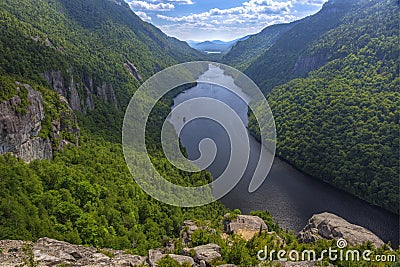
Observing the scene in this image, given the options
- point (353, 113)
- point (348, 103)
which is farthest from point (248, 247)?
point (348, 103)

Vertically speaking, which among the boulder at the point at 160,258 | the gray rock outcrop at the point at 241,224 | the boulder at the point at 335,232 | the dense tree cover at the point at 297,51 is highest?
the dense tree cover at the point at 297,51

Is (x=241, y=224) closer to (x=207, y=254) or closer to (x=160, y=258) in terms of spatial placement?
(x=207, y=254)

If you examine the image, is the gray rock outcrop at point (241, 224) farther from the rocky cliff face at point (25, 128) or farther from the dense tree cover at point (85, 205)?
the rocky cliff face at point (25, 128)

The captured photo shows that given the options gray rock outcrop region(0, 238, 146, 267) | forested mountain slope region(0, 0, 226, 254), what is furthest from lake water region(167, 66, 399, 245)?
gray rock outcrop region(0, 238, 146, 267)

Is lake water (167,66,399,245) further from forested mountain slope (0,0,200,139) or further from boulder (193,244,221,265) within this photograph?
boulder (193,244,221,265)

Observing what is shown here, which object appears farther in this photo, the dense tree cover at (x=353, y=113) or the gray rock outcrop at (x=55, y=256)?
the dense tree cover at (x=353, y=113)

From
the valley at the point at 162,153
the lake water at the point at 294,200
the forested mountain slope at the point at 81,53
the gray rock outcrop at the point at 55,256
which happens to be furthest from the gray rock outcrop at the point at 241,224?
the forested mountain slope at the point at 81,53
